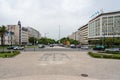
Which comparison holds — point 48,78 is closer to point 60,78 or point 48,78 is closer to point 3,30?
point 60,78

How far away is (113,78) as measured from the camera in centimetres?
1350

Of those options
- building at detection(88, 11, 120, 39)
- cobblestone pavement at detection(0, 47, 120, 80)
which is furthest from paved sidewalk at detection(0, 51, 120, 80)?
building at detection(88, 11, 120, 39)

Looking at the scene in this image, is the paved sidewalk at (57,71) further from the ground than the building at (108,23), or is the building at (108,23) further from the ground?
the building at (108,23)

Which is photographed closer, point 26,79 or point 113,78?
point 26,79

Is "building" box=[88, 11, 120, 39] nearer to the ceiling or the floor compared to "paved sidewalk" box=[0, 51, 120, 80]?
nearer to the ceiling

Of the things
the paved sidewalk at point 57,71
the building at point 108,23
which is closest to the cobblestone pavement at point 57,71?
the paved sidewalk at point 57,71

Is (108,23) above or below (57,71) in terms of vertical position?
above

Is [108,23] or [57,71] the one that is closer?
[57,71]

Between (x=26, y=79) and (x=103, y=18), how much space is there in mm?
112913

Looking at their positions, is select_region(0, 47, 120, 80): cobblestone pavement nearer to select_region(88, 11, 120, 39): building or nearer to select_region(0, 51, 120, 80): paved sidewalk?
select_region(0, 51, 120, 80): paved sidewalk

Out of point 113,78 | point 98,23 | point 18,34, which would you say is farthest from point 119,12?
point 113,78

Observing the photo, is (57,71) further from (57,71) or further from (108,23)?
(108,23)

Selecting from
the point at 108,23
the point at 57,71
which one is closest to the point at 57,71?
the point at 57,71

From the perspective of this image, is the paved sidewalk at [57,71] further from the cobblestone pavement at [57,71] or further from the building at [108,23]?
the building at [108,23]
